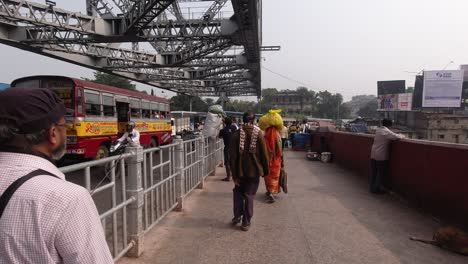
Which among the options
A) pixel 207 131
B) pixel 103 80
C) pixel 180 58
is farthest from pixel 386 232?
pixel 103 80

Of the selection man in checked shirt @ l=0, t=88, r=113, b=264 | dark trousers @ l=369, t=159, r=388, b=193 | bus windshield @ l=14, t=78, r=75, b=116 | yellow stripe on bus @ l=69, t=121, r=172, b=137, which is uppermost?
bus windshield @ l=14, t=78, r=75, b=116

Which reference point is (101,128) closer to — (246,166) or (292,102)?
(246,166)

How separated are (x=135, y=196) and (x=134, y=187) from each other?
0.34 feet

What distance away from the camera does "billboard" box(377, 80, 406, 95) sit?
57250 mm

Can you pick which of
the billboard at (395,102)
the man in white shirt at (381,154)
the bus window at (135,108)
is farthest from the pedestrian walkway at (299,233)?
the billboard at (395,102)

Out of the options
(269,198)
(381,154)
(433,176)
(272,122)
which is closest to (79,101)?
(272,122)

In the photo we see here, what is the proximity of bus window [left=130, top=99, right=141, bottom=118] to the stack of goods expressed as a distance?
5709 millimetres

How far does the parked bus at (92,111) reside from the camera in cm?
1098

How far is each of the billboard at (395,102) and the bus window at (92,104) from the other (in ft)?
162

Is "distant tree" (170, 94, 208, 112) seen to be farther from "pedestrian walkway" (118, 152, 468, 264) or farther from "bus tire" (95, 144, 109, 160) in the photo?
"pedestrian walkway" (118, 152, 468, 264)

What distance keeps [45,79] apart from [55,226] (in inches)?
454

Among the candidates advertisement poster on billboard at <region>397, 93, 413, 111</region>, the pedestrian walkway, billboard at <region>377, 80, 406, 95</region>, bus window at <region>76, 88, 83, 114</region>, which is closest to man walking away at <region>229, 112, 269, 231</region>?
the pedestrian walkway

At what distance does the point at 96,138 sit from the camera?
39.1 feet

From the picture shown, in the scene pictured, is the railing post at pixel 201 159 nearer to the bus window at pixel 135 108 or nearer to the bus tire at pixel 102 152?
the bus tire at pixel 102 152
